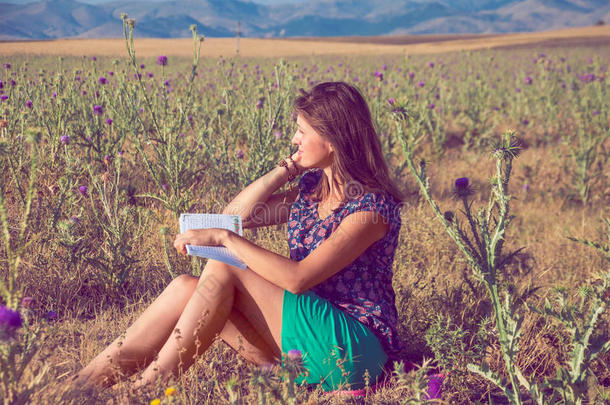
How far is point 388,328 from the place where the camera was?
198cm

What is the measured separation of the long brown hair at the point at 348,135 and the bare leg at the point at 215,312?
52 centimetres

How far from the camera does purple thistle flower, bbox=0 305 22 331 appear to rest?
1.09m

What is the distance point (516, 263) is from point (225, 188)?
193 centimetres

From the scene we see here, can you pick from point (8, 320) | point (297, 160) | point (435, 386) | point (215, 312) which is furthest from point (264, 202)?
point (8, 320)

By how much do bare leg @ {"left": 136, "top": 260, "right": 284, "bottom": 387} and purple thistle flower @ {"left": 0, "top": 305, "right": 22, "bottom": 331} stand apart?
67cm

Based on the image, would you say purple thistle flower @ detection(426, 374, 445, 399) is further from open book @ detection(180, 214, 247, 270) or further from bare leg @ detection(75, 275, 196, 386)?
bare leg @ detection(75, 275, 196, 386)

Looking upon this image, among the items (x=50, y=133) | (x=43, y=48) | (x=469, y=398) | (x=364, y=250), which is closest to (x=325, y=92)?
(x=364, y=250)

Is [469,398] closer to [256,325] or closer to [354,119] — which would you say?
[256,325]

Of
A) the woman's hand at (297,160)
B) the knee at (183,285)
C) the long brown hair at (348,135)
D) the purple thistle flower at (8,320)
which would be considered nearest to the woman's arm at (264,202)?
the woman's hand at (297,160)

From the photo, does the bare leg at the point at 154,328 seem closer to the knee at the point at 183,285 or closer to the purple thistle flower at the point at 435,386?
the knee at the point at 183,285

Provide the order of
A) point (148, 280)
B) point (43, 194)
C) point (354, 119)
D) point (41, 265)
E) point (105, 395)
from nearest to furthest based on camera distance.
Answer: point (105, 395) < point (354, 119) < point (41, 265) < point (148, 280) < point (43, 194)

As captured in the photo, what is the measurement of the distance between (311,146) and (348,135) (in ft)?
0.50

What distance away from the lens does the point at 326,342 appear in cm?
186

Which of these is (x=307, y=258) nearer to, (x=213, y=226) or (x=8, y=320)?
(x=213, y=226)
